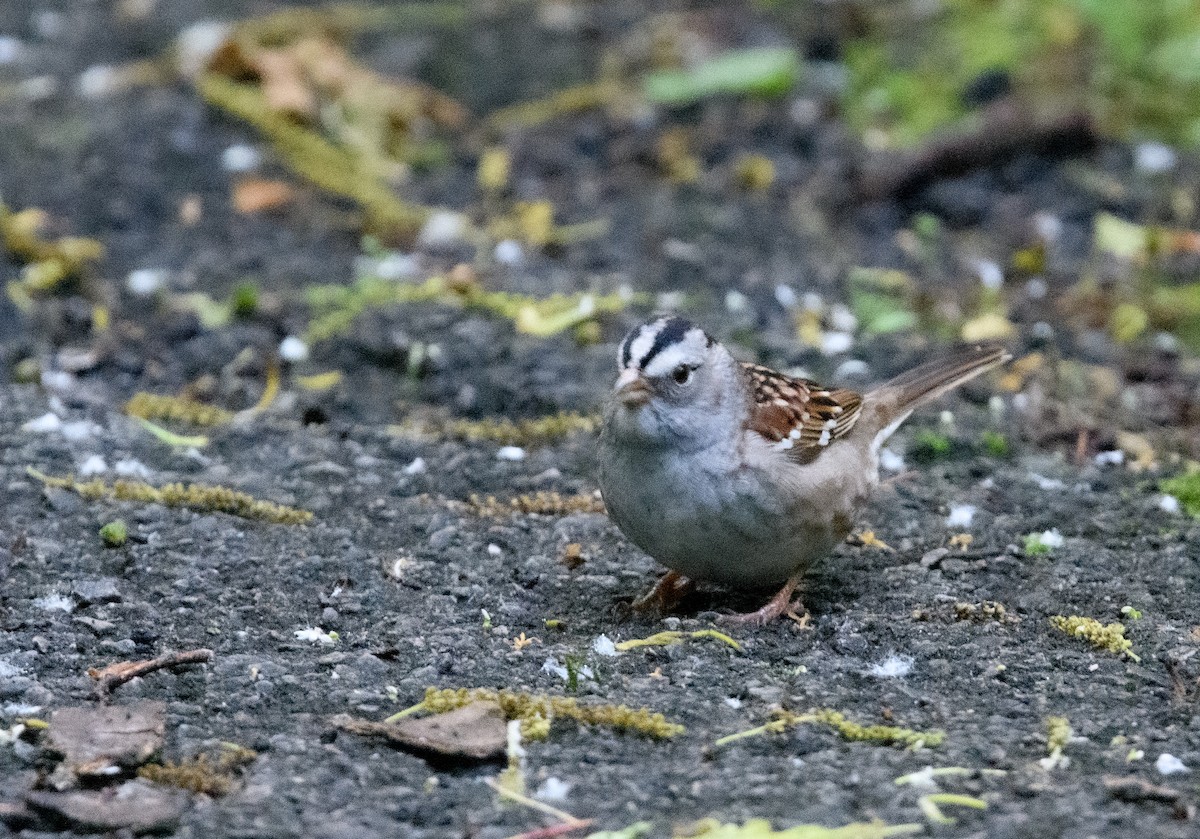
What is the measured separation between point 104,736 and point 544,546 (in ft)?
5.73

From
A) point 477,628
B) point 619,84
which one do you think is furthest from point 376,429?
point 619,84

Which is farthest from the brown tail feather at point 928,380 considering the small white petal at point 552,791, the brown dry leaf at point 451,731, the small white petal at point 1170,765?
the small white petal at point 552,791

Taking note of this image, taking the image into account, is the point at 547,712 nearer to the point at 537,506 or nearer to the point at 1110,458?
the point at 537,506

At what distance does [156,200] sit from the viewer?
24.6ft

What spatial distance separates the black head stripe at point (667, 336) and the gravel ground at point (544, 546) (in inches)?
29.2

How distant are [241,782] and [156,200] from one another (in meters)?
4.63

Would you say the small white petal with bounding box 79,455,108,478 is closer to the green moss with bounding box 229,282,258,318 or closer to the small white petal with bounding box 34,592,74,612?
the small white petal with bounding box 34,592,74,612

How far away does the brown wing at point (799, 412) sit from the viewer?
4527 millimetres

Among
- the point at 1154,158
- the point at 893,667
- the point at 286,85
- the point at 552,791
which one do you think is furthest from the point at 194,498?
the point at 1154,158

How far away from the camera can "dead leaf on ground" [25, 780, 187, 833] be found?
3221 mm

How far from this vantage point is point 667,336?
4352 millimetres

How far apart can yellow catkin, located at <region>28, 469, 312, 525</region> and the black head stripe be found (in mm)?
1341

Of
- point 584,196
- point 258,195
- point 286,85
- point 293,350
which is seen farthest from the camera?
point 286,85

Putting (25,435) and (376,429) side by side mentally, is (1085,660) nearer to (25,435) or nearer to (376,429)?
(376,429)
